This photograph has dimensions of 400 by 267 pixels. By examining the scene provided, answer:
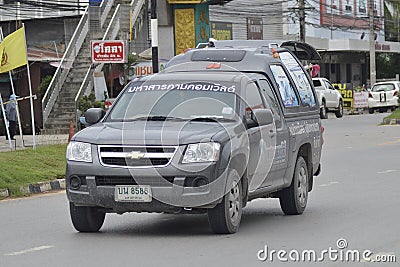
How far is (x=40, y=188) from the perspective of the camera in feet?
50.3

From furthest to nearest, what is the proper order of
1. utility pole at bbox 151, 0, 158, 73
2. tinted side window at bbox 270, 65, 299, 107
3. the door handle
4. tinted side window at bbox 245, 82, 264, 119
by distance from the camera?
utility pole at bbox 151, 0, 158, 73, tinted side window at bbox 270, 65, 299, 107, the door handle, tinted side window at bbox 245, 82, 264, 119

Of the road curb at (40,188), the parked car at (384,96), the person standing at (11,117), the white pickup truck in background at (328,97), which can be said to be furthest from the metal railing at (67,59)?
the road curb at (40,188)

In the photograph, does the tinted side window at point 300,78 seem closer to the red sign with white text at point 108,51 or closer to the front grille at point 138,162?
the front grille at point 138,162

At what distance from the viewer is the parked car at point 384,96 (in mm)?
48688

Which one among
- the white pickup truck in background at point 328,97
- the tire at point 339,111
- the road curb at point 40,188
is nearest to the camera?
the road curb at point 40,188

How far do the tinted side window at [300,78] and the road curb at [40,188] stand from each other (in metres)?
5.15

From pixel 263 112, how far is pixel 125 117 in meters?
1.57

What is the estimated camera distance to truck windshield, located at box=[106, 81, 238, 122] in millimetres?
10039

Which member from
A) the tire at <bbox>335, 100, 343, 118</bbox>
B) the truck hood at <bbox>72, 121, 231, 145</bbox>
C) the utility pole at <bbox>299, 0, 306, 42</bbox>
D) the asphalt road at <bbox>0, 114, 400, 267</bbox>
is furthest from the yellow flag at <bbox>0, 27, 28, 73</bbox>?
the utility pole at <bbox>299, 0, 306, 42</bbox>

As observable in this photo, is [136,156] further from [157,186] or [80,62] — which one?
[80,62]

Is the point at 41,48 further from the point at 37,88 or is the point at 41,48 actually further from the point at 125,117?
the point at 125,117

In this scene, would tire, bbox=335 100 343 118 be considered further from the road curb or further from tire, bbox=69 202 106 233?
tire, bbox=69 202 106 233

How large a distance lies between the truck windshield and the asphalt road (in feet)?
4.21

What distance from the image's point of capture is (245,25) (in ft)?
169
